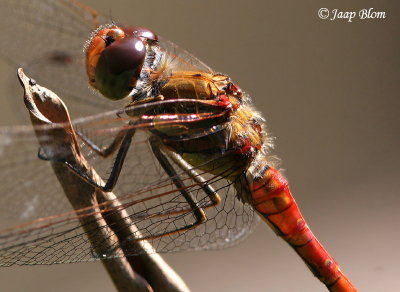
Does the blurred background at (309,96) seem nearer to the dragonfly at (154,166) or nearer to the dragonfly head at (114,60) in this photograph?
the dragonfly at (154,166)

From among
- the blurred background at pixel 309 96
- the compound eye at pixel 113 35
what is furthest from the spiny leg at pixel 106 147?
the blurred background at pixel 309 96

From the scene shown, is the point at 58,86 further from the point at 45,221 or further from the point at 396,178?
the point at 396,178

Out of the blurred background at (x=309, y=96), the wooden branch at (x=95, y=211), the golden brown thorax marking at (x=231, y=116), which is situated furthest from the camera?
the blurred background at (x=309, y=96)

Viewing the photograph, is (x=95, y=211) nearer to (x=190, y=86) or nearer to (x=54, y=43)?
(x=190, y=86)

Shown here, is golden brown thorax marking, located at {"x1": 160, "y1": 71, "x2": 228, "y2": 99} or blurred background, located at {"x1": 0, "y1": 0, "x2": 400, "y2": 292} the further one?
blurred background, located at {"x1": 0, "y1": 0, "x2": 400, "y2": 292}

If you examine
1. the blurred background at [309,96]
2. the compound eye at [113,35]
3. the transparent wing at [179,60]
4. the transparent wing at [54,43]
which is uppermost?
the transparent wing at [54,43]

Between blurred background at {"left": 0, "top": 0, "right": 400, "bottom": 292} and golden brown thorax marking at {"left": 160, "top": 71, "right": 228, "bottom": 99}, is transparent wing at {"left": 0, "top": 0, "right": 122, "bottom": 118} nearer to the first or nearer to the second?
golden brown thorax marking at {"left": 160, "top": 71, "right": 228, "bottom": 99}

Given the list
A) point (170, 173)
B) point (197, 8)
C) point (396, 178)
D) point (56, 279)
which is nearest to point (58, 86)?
point (170, 173)

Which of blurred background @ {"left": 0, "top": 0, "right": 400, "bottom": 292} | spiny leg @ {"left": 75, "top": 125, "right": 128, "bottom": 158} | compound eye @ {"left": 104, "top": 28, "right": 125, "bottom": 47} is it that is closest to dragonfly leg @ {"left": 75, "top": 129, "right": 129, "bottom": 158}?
spiny leg @ {"left": 75, "top": 125, "right": 128, "bottom": 158}
